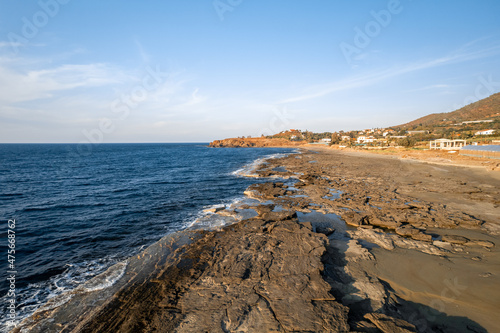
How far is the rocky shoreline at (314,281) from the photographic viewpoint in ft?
21.0

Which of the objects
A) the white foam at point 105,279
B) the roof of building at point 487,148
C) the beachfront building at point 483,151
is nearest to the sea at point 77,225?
the white foam at point 105,279

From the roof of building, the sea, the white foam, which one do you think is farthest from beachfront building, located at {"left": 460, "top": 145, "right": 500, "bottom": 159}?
the white foam

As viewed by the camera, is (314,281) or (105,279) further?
(105,279)

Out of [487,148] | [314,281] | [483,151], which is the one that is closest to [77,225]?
[314,281]

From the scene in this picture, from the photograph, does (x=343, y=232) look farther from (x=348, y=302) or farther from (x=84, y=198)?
(x=84, y=198)

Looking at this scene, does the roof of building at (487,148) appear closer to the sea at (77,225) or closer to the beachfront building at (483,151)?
the beachfront building at (483,151)

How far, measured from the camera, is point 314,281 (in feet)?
25.3

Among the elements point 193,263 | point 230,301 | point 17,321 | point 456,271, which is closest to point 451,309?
point 456,271

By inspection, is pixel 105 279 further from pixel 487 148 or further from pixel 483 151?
pixel 487 148

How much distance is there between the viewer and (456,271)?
30.0ft

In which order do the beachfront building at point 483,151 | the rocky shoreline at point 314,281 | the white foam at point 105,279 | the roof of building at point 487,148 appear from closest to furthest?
the rocky shoreline at point 314,281 → the white foam at point 105,279 → the beachfront building at point 483,151 → the roof of building at point 487,148

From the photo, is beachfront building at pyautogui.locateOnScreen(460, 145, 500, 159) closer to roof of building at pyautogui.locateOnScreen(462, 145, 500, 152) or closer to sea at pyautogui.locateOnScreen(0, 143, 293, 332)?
roof of building at pyautogui.locateOnScreen(462, 145, 500, 152)

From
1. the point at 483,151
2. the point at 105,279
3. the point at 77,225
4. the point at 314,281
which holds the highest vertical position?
the point at 483,151

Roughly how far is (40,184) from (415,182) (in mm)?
51762
